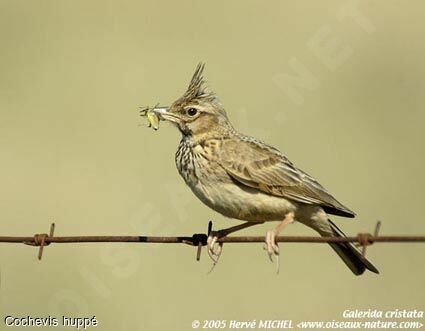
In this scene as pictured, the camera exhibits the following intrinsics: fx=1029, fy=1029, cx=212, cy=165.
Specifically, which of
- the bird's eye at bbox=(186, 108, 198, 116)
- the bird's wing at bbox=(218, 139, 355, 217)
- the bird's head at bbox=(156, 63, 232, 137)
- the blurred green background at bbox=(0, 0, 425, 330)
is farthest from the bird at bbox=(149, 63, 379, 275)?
the blurred green background at bbox=(0, 0, 425, 330)

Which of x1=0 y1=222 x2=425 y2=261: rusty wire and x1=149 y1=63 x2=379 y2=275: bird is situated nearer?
x1=0 y1=222 x2=425 y2=261: rusty wire

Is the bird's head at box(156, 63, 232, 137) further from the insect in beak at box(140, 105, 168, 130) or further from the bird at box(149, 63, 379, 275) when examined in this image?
the bird at box(149, 63, 379, 275)

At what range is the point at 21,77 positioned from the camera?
1630cm

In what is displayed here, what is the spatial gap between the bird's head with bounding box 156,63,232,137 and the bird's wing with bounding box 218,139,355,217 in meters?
0.39

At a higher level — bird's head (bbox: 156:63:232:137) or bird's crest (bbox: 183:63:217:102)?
bird's crest (bbox: 183:63:217:102)

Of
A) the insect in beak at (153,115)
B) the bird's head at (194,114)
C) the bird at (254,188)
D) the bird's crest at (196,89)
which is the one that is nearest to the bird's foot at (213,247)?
the bird at (254,188)

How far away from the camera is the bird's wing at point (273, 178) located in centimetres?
816

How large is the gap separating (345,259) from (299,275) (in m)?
3.78

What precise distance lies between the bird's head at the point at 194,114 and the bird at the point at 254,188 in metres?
0.11

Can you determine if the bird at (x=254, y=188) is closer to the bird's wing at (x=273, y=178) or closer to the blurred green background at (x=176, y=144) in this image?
the bird's wing at (x=273, y=178)

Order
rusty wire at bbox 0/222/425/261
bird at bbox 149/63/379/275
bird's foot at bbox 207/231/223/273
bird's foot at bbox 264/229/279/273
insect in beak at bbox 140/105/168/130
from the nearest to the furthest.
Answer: rusty wire at bbox 0/222/425/261 < bird's foot at bbox 264/229/279/273 < bird's foot at bbox 207/231/223/273 < bird at bbox 149/63/379/275 < insect in beak at bbox 140/105/168/130

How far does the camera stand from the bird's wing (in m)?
8.16

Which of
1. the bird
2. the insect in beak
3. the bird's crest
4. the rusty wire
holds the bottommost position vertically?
the rusty wire

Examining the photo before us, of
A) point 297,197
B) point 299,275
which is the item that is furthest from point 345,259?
point 299,275
